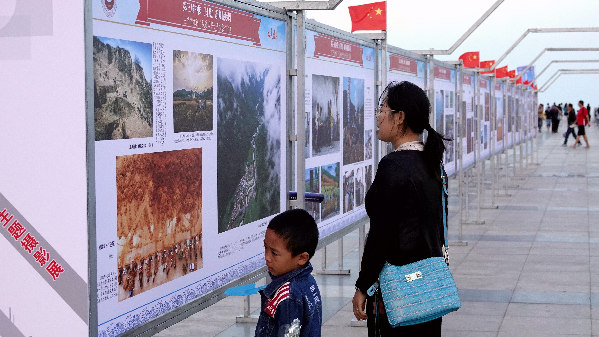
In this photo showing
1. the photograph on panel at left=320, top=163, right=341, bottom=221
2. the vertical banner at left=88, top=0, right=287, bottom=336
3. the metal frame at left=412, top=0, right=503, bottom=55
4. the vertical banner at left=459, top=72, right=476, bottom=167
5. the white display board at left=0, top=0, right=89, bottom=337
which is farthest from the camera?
the vertical banner at left=459, top=72, right=476, bottom=167

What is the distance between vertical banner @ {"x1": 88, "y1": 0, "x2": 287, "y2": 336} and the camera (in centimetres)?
367

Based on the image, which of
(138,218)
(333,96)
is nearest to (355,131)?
(333,96)

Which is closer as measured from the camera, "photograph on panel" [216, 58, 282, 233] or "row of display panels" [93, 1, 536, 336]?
"row of display panels" [93, 1, 536, 336]

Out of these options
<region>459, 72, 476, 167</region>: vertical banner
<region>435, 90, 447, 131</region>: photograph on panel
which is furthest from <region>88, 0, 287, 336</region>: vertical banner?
<region>459, 72, 476, 167</region>: vertical banner

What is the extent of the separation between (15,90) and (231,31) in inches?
60.4

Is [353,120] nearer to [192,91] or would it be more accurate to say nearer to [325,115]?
Result: [325,115]

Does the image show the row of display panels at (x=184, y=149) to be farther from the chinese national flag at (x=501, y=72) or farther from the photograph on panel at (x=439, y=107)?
the chinese national flag at (x=501, y=72)

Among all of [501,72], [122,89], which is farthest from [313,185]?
[501,72]

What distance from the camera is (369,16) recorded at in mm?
7883

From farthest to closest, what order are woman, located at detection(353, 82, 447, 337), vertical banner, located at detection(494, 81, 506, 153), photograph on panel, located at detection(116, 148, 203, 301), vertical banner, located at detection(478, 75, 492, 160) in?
vertical banner, located at detection(494, 81, 506, 153)
vertical banner, located at detection(478, 75, 492, 160)
woman, located at detection(353, 82, 447, 337)
photograph on panel, located at detection(116, 148, 203, 301)

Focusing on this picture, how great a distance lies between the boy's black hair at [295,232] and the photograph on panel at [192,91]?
33.2 inches

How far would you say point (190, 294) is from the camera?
4.42 m

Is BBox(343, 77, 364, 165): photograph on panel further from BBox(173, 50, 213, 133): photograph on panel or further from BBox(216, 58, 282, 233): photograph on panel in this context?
BBox(173, 50, 213, 133): photograph on panel

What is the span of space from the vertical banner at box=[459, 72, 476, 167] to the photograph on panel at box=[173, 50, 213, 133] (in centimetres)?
897
